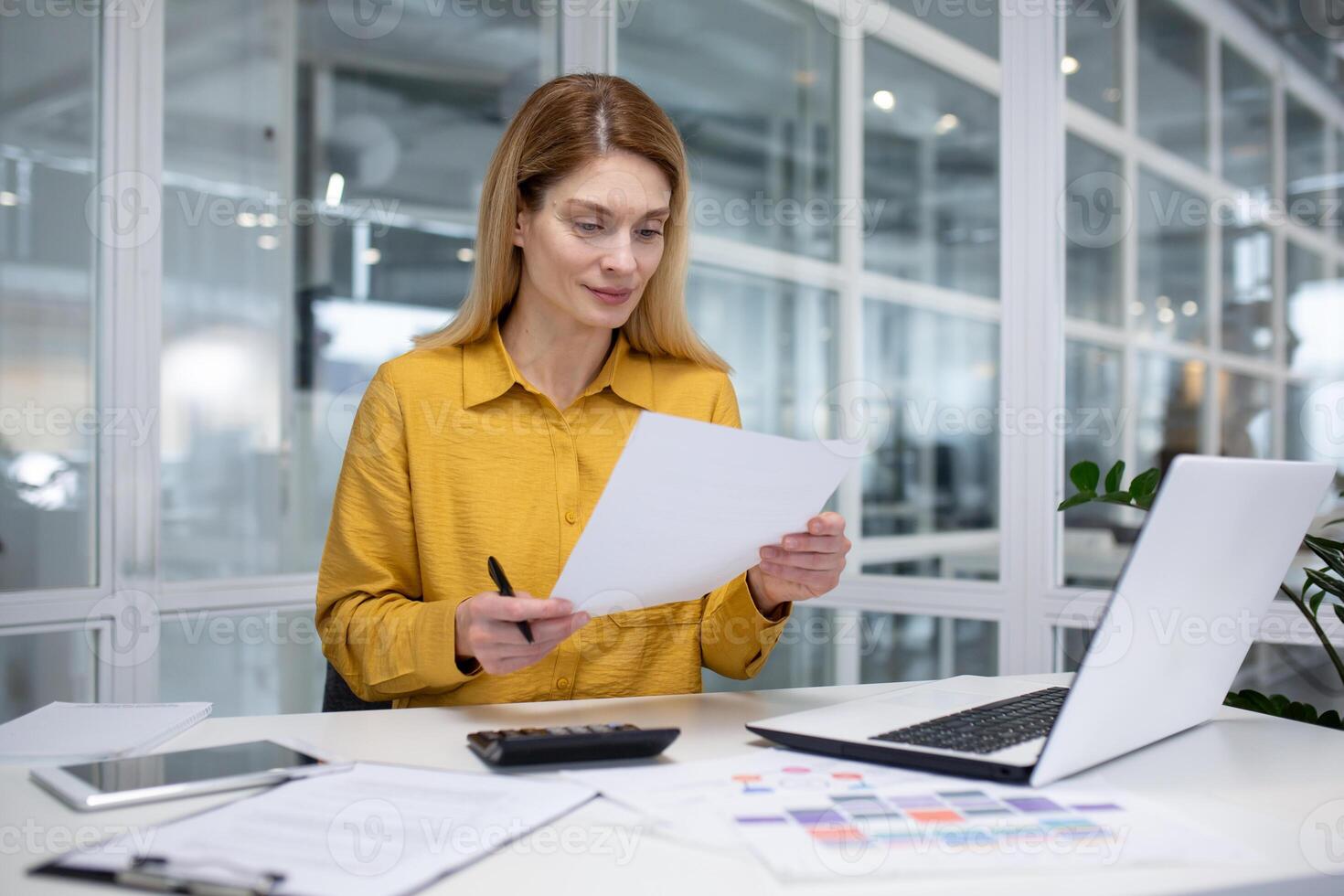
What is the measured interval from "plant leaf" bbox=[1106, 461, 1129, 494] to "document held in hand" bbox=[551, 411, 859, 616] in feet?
1.80

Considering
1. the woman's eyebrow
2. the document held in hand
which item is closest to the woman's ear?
the woman's eyebrow

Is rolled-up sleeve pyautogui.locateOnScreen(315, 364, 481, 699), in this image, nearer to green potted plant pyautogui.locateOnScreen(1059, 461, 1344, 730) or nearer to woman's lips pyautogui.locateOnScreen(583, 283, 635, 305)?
woman's lips pyautogui.locateOnScreen(583, 283, 635, 305)

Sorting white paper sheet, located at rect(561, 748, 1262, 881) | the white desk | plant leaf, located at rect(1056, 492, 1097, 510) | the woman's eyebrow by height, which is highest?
the woman's eyebrow

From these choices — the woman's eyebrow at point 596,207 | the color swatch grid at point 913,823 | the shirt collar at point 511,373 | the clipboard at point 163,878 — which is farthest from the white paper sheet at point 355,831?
the woman's eyebrow at point 596,207

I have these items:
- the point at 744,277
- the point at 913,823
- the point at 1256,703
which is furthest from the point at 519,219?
the point at 744,277

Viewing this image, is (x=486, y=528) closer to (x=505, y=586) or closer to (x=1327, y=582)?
(x=505, y=586)

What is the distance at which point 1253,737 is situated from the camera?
3.67 feet

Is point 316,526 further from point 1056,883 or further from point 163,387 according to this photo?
point 1056,883

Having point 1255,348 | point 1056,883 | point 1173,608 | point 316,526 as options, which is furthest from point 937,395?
point 1056,883

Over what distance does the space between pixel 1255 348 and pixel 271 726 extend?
6.89ft

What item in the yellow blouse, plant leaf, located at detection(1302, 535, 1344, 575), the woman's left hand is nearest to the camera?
the woman's left hand

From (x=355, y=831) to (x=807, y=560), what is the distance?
623mm

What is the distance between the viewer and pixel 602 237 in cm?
153

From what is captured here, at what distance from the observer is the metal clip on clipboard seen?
641 mm
